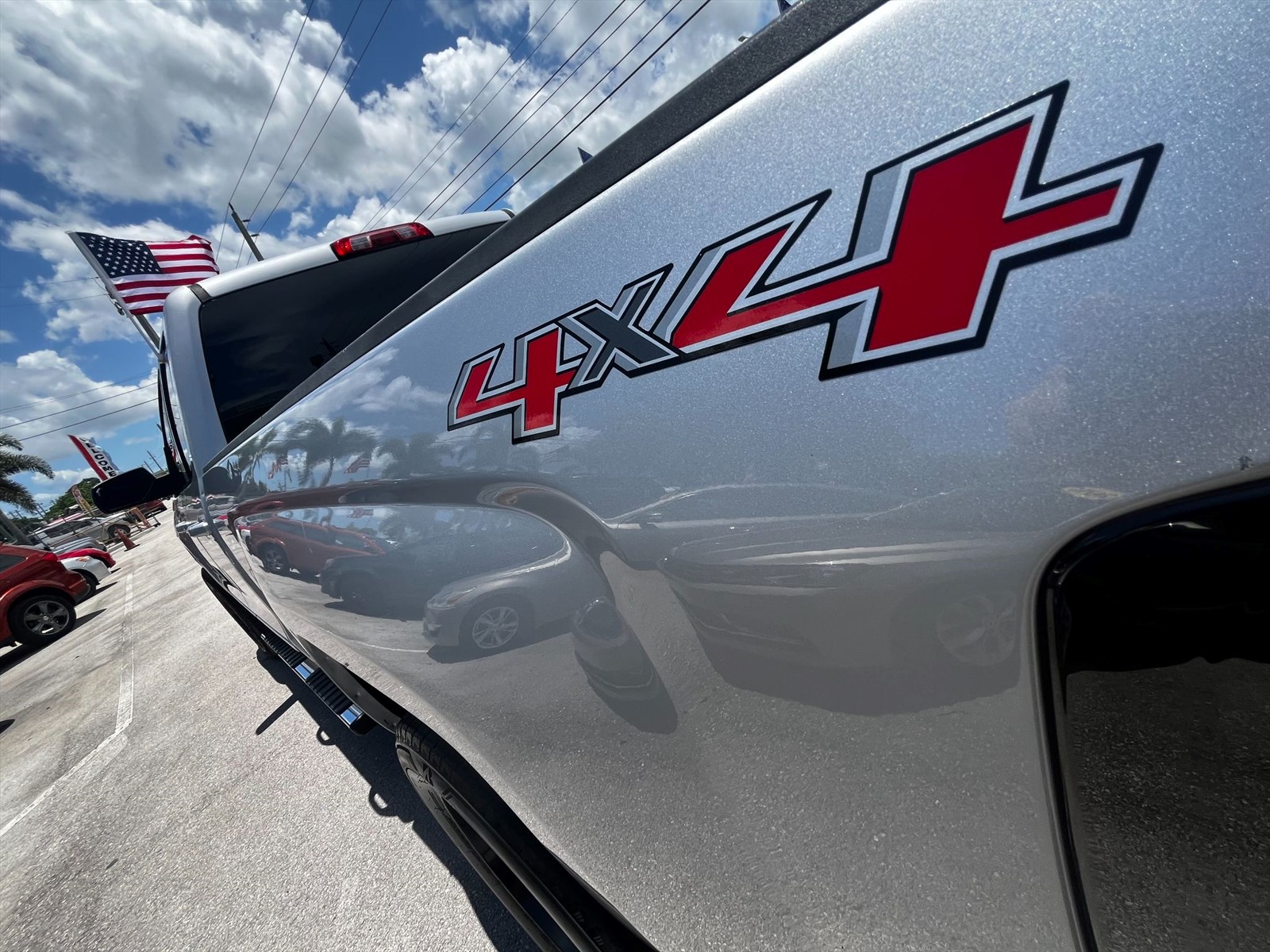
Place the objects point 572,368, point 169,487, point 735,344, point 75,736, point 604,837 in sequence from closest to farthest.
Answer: point 735,344
point 572,368
point 604,837
point 169,487
point 75,736

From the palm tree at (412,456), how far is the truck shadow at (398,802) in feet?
5.66

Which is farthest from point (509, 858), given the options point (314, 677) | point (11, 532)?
point (11, 532)

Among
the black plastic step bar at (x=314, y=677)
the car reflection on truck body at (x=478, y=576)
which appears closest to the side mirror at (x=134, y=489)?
the black plastic step bar at (x=314, y=677)

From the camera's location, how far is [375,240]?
2.37m

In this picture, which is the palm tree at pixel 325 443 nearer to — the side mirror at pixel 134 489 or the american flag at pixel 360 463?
the american flag at pixel 360 463

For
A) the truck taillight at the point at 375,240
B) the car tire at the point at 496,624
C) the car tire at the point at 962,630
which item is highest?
the truck taillight at the point at 375,240

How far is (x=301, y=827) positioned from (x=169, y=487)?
209cm

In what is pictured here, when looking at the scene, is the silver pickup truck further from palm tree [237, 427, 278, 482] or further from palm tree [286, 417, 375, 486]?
palm tree [237, 427, 278, 482]

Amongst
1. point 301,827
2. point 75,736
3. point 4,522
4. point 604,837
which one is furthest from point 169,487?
point 4,522

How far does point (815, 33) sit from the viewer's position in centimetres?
60

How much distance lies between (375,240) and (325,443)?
1.37m

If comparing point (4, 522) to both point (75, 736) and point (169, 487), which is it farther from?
point (169, 487)

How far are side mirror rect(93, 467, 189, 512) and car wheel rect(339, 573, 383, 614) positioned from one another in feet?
8.75

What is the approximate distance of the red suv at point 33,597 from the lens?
9.02 meters
